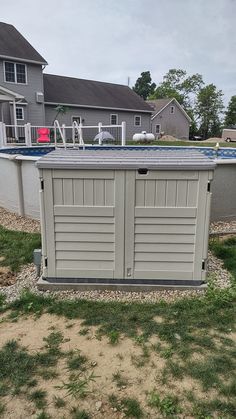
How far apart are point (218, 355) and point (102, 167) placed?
183cm

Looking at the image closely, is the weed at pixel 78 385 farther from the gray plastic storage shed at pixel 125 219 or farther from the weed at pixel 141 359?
the gray plastic storage shed at pixel 125 219

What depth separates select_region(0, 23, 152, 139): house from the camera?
1911cm

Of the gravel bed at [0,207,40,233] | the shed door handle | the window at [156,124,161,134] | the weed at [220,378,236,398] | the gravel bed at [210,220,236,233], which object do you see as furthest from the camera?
the window at [156,124,161,134]

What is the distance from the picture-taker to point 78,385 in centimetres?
210

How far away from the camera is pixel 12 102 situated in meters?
18.0

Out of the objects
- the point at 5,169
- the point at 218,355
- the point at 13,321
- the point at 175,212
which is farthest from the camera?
the point at 5,169

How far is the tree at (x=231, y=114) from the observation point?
178 ft

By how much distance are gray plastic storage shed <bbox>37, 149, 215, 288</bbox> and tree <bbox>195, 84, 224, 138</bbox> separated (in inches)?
2100

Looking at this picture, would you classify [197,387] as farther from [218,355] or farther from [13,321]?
[13,321]

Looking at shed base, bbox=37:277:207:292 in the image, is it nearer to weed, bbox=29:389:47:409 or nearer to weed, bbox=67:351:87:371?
weed, bbox=67:351:87:371

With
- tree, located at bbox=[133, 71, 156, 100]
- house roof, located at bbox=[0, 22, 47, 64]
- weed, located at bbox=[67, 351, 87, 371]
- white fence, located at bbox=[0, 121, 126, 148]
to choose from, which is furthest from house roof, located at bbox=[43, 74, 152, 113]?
tree, located at bbox=[133, 71, 156, 100]

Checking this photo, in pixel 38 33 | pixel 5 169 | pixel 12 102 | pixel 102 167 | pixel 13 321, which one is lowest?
pixel 13 321

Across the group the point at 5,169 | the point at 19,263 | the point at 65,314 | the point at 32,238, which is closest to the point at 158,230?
the point at 65,314

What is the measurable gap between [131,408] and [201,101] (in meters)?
57.4
